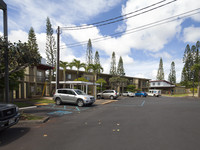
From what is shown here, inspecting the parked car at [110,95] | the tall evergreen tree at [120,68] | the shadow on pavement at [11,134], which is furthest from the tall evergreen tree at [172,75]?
the shadow on pavement at [11,134]

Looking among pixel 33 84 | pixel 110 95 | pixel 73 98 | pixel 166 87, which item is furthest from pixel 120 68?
pixel 73 98

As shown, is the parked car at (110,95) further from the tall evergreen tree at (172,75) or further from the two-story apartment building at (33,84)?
the tall evergreen tree at (172,75)

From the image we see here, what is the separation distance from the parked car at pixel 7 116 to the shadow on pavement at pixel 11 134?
43cm

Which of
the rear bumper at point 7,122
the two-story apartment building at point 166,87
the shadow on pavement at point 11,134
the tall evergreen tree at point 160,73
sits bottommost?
the two-story apartment building at point 166,87

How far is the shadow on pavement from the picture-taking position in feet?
13.7

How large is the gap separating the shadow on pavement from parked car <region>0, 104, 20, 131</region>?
1.39ft

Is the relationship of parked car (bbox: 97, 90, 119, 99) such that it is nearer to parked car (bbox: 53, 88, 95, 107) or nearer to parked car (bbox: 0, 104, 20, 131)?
parked car (bbox: 53, 88, 95, 107)

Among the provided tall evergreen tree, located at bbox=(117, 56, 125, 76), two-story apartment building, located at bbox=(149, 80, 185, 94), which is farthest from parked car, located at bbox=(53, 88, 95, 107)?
two-story apartment building, located at bbox=(149, 80, 185, 94)

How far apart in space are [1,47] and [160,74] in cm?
6600

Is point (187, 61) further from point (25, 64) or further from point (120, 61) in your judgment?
point (25, 64)

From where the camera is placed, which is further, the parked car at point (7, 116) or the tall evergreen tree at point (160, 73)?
the tall evergreen tree at point (160, 73)

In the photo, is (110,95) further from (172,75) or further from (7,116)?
(172,75)

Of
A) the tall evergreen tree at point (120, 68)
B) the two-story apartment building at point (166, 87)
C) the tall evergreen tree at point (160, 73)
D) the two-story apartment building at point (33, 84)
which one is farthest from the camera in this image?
the tall evergreen tree at point (160, 73)

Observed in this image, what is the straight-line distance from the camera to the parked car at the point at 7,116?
4.24m
